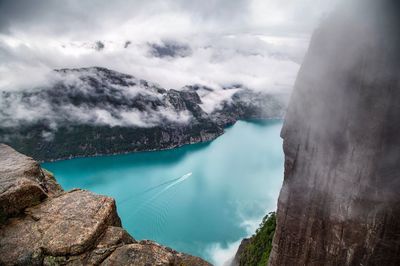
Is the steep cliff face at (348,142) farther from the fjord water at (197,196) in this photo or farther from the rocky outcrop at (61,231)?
the fjord water at (197,196)

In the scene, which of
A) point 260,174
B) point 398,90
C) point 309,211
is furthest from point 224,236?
point 398,90

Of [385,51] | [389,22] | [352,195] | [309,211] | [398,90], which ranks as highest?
[389,22]

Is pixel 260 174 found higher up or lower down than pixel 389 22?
lower down

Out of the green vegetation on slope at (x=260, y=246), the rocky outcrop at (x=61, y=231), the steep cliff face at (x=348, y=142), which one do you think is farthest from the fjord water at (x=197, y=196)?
the rocky outcrop at (x=61, y=231)

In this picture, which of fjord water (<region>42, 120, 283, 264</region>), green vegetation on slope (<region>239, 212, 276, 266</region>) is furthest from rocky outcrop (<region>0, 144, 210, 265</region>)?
fjord water (<region>42, 120, 283, 264</region>)

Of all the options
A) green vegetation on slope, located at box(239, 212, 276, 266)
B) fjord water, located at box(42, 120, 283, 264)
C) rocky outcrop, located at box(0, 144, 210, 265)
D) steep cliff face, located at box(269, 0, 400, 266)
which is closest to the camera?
rocky outcrop, located at box(0, 144, 210, 265)

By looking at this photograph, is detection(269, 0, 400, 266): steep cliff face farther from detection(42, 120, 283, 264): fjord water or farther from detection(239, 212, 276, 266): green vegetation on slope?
detection(42, 120, 283, 264): fjord water

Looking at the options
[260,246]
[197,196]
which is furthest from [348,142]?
[197,196]

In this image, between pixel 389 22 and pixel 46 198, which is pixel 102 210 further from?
pixel 389 22
